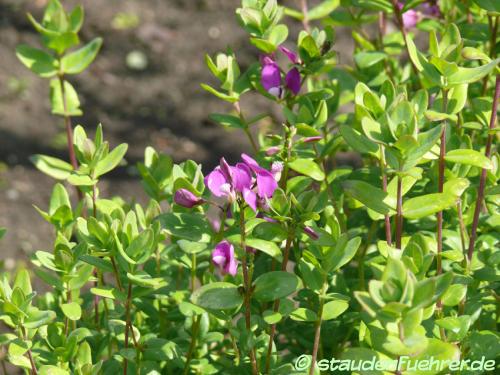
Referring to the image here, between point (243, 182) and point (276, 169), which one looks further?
point (276, 169)

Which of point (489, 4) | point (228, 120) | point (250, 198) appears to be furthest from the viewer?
point (228, 120)

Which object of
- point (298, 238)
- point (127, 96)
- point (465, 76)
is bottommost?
Answer: point (127, 96)

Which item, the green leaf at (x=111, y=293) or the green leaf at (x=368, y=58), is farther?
the green leaf at (x=368, y=58)

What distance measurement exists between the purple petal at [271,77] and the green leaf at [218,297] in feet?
1.33

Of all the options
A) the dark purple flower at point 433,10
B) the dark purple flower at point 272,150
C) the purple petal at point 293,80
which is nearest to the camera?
the dark purple flower at point 272,150

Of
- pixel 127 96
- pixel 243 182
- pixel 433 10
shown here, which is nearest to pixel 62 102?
pixel 243 182

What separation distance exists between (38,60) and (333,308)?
87 centimetres

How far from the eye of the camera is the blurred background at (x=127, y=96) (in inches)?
135

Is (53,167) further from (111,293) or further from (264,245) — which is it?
(264,245)

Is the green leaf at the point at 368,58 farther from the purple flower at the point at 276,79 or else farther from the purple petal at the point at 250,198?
the purple petal at the point at 250,198

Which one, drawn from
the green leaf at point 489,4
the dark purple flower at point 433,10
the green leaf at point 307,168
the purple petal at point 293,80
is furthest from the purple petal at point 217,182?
the dark purple flower at point 433,10

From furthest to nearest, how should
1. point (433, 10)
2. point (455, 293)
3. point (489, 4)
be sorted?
point (433, 10) < point (489, 4) < point (455, 293)

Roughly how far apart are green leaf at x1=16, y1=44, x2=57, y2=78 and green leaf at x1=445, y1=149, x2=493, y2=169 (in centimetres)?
88

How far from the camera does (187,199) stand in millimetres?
1286
